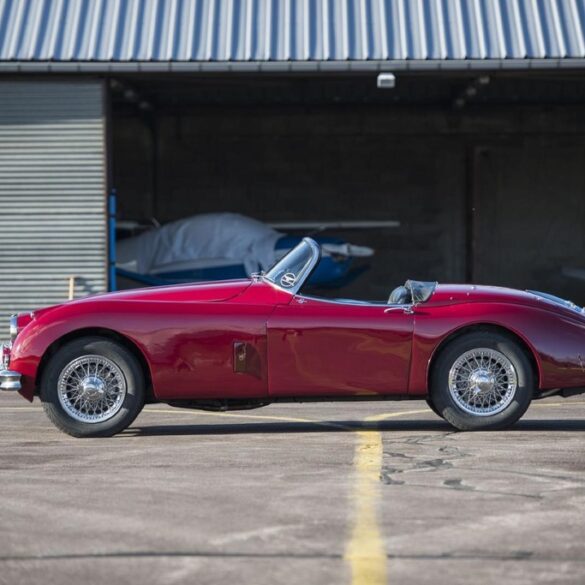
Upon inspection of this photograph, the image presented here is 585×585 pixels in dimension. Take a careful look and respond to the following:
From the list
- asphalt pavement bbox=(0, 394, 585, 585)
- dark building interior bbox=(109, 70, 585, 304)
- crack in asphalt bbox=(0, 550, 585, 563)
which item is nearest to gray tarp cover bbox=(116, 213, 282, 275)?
dark building interior bbox=(109, 70, 585, 304)

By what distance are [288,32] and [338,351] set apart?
11.4 meters

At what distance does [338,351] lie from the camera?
31.6ft

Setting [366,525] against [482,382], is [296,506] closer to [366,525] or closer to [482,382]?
[366,525]

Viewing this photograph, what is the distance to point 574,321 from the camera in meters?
9.88

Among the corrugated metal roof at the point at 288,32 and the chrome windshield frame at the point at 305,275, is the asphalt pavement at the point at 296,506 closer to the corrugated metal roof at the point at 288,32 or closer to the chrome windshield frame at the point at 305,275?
the chrome windshield frame at the point at 305,275

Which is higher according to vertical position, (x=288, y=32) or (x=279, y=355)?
(x=288, y=32)

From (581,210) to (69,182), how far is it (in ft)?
44.5

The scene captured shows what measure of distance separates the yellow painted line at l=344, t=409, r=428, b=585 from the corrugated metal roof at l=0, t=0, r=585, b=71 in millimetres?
11567

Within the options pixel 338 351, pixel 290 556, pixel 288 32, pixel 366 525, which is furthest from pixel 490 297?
pixel 288 32

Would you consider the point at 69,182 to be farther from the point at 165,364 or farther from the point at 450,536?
the point at 450,536

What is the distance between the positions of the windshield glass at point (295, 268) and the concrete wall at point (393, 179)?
1972cm

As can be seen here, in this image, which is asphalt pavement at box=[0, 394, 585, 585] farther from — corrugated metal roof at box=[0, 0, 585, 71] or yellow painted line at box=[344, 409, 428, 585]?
corrugated metal roof at box=[0, 0, 585, 71]

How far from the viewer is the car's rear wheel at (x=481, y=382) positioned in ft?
31.6

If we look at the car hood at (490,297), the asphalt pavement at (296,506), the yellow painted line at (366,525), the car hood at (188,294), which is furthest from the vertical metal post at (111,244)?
the yellow painted line at (366,525)
